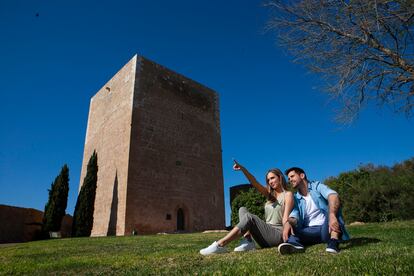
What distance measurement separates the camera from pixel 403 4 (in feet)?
19.4

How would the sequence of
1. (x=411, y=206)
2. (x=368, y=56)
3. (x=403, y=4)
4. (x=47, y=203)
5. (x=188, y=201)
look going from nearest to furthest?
(x=403, y=4), (x=368, y=56), (x=411, y=206), (x=47, y=203), (x=188, y=201)

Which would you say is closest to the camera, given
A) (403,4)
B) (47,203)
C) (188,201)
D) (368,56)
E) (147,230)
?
(403,4)

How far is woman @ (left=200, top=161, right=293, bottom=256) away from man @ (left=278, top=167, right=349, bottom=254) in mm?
155

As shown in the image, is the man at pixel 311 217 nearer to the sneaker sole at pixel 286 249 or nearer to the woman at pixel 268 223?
the sneaker sole at pixel 286 249

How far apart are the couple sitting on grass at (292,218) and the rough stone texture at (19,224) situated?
1595cm

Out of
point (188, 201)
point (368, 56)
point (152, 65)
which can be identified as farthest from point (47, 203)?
point (368, 56)

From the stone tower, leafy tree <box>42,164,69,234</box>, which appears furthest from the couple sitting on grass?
leafy tree <box>42,164,69,234</box>

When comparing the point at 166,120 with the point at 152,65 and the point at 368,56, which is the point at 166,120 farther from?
the point at 368,56

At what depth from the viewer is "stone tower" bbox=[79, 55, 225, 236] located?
15.5m

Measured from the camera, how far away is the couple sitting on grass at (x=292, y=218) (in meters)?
3.55

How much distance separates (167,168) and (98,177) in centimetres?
481

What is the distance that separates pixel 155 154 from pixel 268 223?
1329 cm

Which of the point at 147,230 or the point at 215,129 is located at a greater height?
the point at 215,129

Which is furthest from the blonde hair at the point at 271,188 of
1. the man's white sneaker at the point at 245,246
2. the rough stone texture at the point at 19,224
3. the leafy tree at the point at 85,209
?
the rough stone texture at the point at 19,224
